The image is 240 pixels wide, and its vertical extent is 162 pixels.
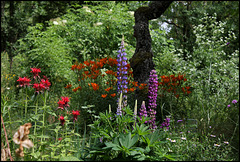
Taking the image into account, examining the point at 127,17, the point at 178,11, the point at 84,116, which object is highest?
the point at 178,11

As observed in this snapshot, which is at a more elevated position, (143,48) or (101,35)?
(101,35)

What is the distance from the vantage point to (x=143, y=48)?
3424mm

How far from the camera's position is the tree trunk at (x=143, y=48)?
3.33 meters

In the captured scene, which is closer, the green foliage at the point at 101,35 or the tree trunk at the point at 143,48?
the tree trunk at the point at 143,48

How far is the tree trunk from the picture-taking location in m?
3.33

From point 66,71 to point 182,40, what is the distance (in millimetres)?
6690

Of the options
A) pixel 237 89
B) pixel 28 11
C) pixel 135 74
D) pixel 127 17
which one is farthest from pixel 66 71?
pixel 28 11

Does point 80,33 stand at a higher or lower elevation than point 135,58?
higher

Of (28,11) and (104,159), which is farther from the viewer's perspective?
(28,11)

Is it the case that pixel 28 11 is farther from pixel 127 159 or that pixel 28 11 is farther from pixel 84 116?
pixel 127 159

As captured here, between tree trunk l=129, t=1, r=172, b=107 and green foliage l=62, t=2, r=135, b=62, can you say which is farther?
green foliage l=62, t=2, r=135, b=62

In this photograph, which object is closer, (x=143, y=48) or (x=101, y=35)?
(x=143, y=48)

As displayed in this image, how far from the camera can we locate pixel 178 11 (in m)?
10.2

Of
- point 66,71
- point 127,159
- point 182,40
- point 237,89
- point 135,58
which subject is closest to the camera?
point 127,159
